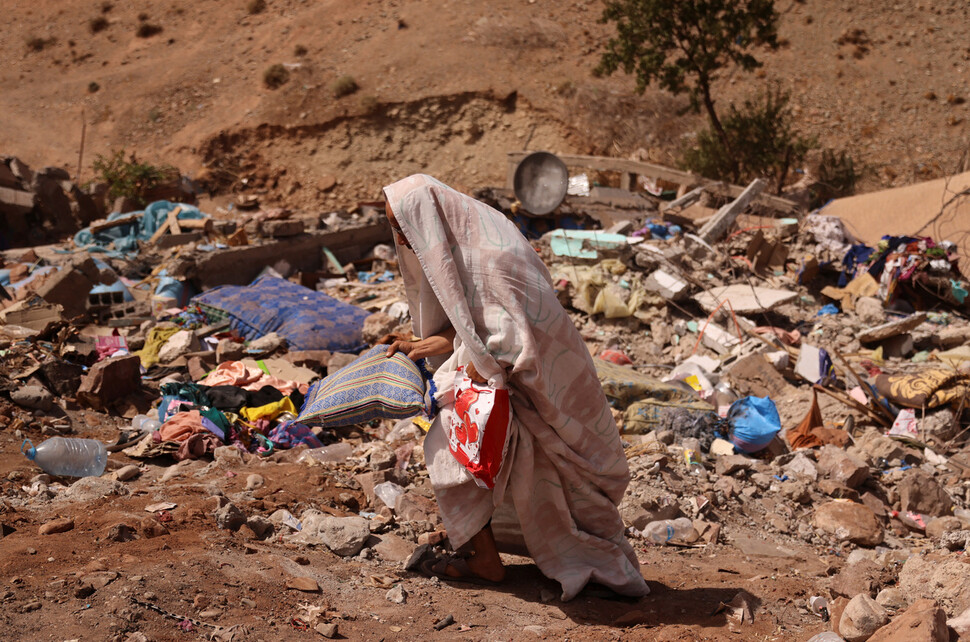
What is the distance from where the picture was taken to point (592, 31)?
73.6ft

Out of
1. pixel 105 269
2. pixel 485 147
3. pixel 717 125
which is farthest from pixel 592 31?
pixel 105 269

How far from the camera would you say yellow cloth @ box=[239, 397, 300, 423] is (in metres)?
5.04

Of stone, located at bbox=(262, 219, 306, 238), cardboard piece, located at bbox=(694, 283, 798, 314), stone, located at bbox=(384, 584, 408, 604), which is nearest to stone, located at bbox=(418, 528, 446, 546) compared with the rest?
stone, located at bbox=(384, 584, 408, 604)

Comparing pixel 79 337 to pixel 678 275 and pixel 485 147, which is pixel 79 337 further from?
pixel 485 147

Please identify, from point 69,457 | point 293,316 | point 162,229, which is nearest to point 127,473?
point 69,457

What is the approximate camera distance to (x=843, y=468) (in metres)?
4.70

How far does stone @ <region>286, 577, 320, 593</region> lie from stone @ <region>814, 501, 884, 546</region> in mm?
2950

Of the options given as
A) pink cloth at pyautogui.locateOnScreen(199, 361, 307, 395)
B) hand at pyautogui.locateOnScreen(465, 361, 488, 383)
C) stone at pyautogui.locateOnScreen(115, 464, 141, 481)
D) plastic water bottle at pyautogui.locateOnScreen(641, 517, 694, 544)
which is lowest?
pink cloth at pyautogui.locateOnScreen(199, 361, 307, 395)

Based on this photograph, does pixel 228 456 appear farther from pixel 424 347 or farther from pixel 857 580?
pixel 857 580

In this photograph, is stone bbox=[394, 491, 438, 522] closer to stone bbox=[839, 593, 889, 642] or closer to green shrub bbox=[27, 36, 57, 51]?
stone bbox=[839, 593, 889, 642]

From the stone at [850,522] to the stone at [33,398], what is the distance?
4915mm

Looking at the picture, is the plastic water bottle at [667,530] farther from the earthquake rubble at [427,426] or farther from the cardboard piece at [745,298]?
the cardboard piece at [745,298]

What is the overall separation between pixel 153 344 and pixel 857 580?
233 inches

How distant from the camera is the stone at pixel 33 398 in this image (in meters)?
4.89
